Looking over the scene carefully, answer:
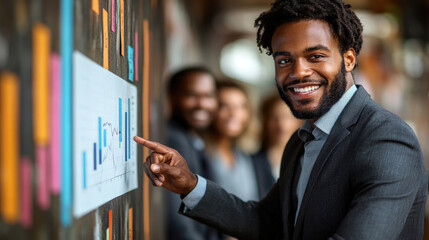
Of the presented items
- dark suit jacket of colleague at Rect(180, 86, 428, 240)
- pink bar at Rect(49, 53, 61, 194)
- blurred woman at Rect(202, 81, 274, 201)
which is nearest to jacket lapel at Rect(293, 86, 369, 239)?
dark suit jacket of colleague at Rect(180, 86, 428, 240)

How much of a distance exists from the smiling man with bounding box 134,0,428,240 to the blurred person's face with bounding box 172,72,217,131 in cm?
147

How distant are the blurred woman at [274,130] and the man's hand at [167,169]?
194cm

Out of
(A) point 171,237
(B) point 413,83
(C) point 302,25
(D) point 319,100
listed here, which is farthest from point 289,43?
(B) point 413,83

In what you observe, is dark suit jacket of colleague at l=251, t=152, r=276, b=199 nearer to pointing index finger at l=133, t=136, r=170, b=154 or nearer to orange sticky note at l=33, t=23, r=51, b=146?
pointing index finger at l=133, t=136, r=170, b=154

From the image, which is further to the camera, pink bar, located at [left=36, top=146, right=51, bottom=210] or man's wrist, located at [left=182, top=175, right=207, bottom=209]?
man's wrist, located at [left=182, top=175, right=207, bottom=209]

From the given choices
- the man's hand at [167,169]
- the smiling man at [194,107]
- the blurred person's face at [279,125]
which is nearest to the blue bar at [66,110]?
the man's hand at [167,169]

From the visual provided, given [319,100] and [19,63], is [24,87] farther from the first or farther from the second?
[319,100]

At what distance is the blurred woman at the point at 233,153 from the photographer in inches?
132

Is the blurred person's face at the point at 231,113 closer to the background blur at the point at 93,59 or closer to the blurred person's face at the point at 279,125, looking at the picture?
the blurred person's face at the point at 279,125

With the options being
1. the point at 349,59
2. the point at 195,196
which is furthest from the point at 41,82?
the point at 349,59

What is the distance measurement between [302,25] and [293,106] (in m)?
0.25

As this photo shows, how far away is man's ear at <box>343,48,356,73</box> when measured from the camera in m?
1.58

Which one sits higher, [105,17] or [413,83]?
[105,17]

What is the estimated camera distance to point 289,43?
1507mm
